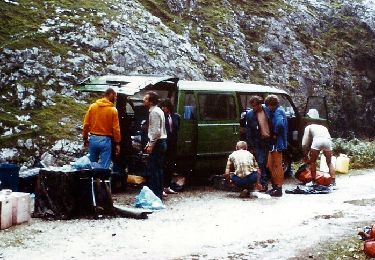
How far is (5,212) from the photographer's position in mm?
7113

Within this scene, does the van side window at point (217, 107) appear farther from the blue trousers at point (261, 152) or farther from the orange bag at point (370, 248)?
the orange bag at point (370, 248)

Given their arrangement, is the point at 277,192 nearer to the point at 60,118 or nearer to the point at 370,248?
the point at 370,248

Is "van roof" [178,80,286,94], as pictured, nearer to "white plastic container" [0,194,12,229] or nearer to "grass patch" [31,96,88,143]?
"grass patch" [31,96,88,143]

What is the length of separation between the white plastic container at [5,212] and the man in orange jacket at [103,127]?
2.36 meters

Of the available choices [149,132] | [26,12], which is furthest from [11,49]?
[149,132]

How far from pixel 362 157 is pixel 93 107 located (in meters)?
9.75

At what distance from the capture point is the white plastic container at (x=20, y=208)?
7301 millimetres

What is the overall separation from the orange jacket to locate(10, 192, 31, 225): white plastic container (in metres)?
2.22

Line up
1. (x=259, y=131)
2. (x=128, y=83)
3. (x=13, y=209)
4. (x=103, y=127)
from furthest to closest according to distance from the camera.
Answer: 1. (x=259, y=131)
2. (x=128, y=83)
3. (x=103, y=127)
4. (x=13, y=209)

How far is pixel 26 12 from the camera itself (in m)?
15.2

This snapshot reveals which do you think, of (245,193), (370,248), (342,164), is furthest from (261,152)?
(370,248)

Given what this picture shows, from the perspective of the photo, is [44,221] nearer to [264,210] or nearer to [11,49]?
[264,210]

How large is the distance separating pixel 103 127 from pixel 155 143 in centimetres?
101

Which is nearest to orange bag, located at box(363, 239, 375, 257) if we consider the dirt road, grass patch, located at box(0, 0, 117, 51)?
the dirt road
